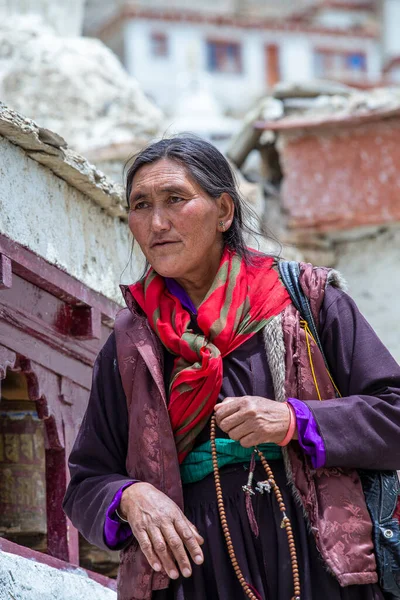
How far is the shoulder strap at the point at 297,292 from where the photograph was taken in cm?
275

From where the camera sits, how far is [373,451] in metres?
2.58

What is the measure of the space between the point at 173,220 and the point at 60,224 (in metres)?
1.22

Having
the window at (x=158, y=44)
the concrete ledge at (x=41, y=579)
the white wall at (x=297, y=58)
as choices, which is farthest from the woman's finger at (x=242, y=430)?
the white wall at (x=297, y=58)

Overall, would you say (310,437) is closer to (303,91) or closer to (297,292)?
(297,292)

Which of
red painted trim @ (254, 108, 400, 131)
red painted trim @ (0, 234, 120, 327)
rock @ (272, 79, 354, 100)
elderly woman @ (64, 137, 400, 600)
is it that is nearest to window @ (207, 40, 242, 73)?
rock @ (272, 79, 354, 100)

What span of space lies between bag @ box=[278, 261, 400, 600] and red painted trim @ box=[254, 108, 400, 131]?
5.41m

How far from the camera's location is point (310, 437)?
101 inches

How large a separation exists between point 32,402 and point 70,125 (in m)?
6.65

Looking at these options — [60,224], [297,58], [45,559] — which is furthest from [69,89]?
[297,58]

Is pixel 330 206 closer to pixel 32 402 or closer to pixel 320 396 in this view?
pixel 32 402

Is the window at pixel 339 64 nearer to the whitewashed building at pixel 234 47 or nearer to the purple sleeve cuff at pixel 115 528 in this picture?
the whitewashed building at pixel 234 47

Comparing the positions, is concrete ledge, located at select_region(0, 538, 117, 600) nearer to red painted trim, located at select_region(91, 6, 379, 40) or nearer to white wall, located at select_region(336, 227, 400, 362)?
white wall, located at select_region(336, 227, 400, 362)

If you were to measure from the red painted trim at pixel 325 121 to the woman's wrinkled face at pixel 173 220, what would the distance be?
5.30 meters

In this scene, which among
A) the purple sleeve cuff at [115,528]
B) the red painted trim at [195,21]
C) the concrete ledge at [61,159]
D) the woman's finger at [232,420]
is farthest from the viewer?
the red painted trim at [195,21]
